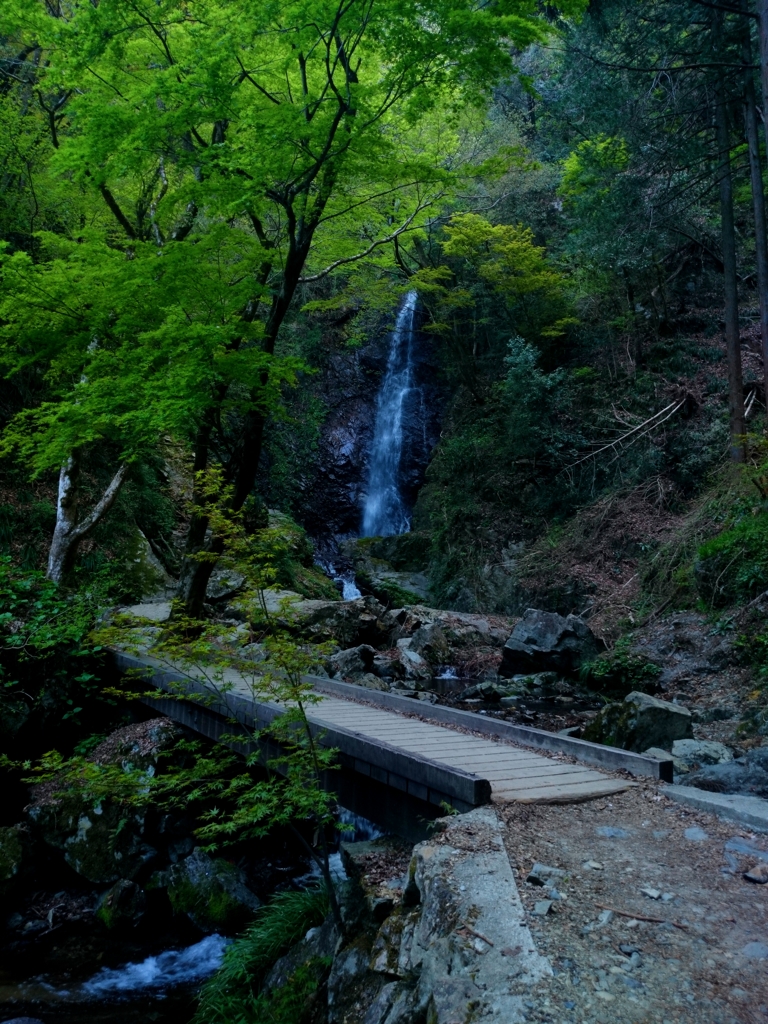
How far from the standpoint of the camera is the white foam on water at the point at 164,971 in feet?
16.9

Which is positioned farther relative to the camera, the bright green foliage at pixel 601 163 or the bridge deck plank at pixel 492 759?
the bright green foliage at pixel 601 163

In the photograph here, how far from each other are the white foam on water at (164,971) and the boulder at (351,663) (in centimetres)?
→ 435

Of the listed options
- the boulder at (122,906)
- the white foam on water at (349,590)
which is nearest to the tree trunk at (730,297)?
the white foam on water at (349,590)

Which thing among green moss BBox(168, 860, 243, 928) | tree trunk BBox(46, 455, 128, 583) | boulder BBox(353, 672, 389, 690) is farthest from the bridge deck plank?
tree trunk BBox(46, 455, 128, 583)

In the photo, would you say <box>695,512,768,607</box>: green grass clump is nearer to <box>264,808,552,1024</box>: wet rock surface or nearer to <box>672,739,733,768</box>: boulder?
<box>672,739,733,768</box>: boulder

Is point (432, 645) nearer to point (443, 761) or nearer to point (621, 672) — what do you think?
point (621, 672)

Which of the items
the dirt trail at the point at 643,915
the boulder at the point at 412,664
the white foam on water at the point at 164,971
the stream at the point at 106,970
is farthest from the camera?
the boulder at the point at 412,664

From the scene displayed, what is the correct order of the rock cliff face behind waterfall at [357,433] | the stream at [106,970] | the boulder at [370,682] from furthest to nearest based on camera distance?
the rock cliff face behind waterfall at [357,433] < the boulder at [370,682] < the stream at [106,970]

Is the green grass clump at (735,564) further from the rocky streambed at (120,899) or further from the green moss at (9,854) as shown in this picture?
the green moss at (9,854)

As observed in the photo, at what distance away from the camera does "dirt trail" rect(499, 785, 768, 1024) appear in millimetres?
2248

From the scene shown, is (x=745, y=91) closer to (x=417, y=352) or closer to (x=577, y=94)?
(x=577, y=94)

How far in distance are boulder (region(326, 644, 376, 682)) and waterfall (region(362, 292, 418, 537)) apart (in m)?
10.2

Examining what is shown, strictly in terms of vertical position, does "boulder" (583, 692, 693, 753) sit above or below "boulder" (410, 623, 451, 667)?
above

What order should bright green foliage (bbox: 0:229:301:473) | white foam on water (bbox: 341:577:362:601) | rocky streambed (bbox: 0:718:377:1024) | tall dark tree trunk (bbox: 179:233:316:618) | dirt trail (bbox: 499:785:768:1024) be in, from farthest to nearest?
white foam on water (bbox: 341:577:362:601) < tall dark tree trunk (bbox: 179:233:316:618) < bright green foliage (bbox: 0:229:301:473) < rocky streambed (bbox: 0:718:377:1024) < dirt trail (bbox: 499:785:768:1024)
